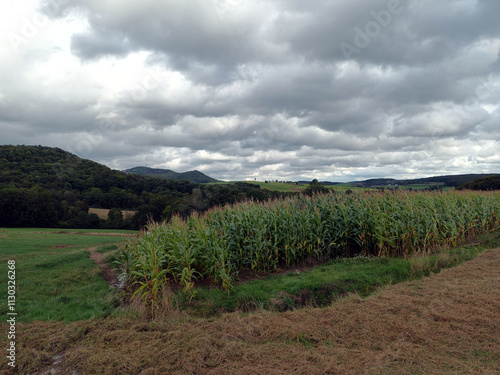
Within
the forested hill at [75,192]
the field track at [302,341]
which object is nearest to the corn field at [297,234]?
the field track at [302,341]

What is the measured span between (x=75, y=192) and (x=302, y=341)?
2645 inches

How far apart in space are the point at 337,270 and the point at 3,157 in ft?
274

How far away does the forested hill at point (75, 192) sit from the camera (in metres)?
38.6

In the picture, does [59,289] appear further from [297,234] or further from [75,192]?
[75,192]

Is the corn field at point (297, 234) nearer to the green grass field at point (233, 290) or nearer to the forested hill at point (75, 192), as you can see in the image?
the green grass field at point (233, 290)

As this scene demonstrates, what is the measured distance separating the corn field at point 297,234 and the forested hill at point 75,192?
16.4 meters

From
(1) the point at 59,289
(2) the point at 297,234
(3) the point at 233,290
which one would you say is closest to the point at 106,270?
(1) the point at 59,289

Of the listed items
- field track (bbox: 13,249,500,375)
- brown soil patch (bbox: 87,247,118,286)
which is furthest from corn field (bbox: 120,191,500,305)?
field track (bbox: 13,249,500,375)

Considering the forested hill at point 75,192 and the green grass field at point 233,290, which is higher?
the forested hill at point 75,192

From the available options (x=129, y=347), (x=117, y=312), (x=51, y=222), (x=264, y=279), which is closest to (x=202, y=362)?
(x=129, y=347)

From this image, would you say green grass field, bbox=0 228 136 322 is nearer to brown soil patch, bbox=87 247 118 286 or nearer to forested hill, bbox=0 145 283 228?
brown soil patch, bbox=87 247 118 286

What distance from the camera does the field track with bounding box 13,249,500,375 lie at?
3590 mm

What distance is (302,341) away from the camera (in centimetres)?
437

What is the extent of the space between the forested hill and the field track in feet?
70.5
